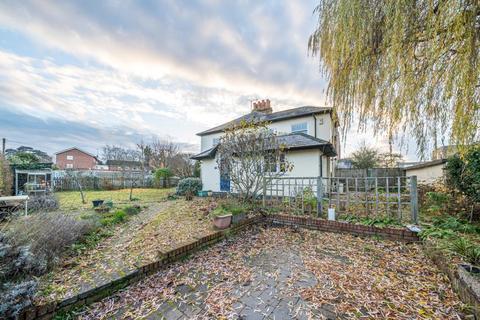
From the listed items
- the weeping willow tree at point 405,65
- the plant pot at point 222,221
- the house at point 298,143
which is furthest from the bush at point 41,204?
the weeping willow tree at point 405,65

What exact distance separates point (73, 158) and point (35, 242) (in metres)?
43.2

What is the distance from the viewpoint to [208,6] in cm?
544

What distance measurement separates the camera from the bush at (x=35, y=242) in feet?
8.04

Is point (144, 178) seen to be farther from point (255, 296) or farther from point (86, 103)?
point (255, 296)

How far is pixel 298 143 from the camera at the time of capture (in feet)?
33.3

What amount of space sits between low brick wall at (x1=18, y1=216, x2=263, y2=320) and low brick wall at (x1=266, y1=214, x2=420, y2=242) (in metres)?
2.47

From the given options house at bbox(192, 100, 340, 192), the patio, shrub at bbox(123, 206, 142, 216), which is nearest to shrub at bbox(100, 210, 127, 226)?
shrub at bbox(123, 206, 142, 216)

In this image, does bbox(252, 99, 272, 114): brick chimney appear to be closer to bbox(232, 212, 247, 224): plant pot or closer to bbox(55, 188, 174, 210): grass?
bbox(55, 188, 174, 210): grass

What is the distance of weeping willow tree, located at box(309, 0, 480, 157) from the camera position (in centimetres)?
188

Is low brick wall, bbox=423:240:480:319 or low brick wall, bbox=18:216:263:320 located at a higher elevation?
low brick wall, bbox=423:240:480:319

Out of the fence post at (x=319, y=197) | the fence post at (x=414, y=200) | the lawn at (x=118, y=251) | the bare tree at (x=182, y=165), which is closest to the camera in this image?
the lawn at (x=118, y=251)

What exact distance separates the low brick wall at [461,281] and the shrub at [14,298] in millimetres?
4893

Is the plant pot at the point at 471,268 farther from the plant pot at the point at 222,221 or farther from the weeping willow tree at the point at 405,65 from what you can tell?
Result: the plant pot at the point at 222,221

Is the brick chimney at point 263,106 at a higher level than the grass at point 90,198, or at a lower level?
higher
